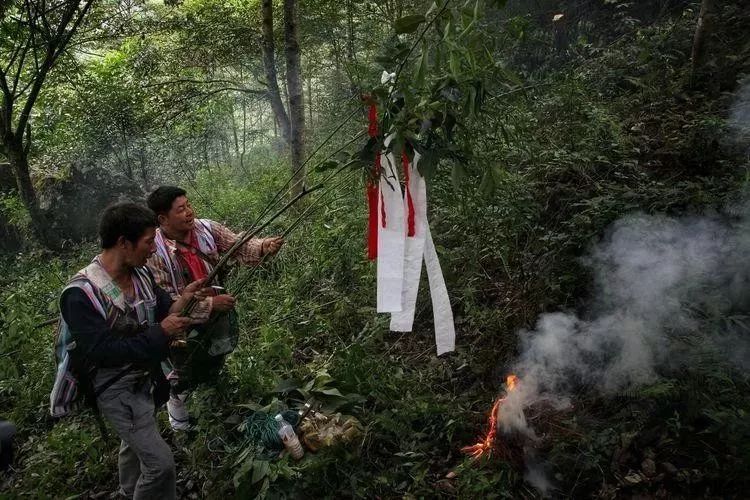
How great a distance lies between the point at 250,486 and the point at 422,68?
2.76 m

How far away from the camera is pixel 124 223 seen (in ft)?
8.91

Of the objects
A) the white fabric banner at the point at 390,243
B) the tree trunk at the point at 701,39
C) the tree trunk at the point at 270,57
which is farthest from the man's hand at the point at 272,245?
the tree trunk at the point at 270,57

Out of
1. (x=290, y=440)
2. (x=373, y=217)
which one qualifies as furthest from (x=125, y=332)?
(x=373, y=217)

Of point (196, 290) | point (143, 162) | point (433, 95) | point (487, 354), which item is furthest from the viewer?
point (143, 162)

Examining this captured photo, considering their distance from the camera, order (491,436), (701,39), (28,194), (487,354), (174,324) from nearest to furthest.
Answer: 1. (174,324)
2. (491,436)
3. (487,354)
4. (701,39)
5. (28,194)

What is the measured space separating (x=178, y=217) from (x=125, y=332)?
941 mm

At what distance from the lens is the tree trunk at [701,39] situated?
5.16m

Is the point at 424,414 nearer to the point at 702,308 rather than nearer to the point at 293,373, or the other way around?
the point at 293,373

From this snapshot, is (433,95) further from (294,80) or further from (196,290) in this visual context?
(294,80)

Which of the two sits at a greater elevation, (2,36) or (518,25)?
(2,36)

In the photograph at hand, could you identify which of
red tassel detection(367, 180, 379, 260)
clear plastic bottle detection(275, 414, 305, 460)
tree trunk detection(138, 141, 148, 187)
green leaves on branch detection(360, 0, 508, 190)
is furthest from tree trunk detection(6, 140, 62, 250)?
green leaves on branch detection(360, 0, 508, 190)

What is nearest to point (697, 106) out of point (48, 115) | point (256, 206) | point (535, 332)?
point (535, 332)

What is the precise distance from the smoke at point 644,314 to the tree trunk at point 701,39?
2.73 metres

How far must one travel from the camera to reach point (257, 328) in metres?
4.82
